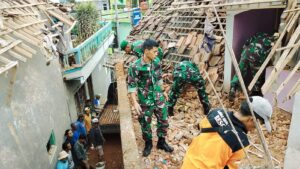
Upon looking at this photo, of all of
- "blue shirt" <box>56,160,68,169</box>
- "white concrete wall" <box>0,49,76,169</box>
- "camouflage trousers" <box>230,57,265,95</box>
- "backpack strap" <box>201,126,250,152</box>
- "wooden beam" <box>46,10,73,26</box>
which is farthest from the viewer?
"wooden beam" <box>46,10,73,26</box>

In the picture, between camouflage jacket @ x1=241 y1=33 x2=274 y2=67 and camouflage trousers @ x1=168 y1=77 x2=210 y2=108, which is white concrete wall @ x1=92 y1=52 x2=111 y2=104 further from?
camouflage jacket @ x1=241 y1=33 x2=274 y2=67

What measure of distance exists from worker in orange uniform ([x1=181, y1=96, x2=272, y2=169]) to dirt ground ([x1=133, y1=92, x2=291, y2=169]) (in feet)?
6.53

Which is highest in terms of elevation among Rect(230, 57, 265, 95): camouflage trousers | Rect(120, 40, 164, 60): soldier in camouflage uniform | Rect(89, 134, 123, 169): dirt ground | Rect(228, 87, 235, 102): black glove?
Rect(120, 40, 164, 60): soldier in camouflage uniform

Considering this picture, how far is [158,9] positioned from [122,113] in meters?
7.99

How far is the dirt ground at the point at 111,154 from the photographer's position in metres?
10.4

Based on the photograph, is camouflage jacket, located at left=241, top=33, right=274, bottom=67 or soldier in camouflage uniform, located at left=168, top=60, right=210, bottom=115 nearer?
soldier in camouflage uniform, located at left=168, top=60, right=210, bottom=115

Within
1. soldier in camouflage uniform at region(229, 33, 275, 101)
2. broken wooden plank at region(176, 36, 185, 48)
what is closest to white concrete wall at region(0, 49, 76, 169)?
broken wooden plank at region(176, 36, 185, 48)

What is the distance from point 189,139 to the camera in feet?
20.1

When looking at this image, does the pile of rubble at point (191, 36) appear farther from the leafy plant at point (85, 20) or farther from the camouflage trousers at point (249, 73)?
the leafy plant at point (85, 20)

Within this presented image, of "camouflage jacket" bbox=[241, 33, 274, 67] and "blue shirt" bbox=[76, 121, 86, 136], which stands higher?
"camouflage jacket" bbox=[241, 33, 274, 67]

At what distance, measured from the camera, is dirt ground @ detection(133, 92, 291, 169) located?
5.31 meters

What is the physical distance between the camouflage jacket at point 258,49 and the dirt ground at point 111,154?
604 cm

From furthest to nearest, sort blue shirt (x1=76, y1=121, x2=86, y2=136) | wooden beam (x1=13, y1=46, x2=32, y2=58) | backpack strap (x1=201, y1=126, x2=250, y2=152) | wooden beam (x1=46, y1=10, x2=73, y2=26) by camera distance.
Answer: wooden beam (x1=46, y1=10, x2=73, y2=26) < blue shirt (x1=76, y1=121, x2=86, y2=136) < wooden beam (x1=13, y1=46, x2=32, y2=58) < backpack strap (x1=201, y1=126, x2=250, y2=152)

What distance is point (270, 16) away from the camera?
25.6ft
